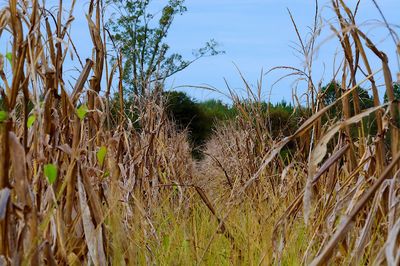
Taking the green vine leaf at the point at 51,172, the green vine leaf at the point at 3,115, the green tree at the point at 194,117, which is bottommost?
the green vine leaf at the point at 51,172

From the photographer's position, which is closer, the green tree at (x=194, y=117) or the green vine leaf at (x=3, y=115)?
the green vine leaf at (x=3, y=115)

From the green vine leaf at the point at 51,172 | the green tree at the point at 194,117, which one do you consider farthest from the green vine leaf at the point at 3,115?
the green tree at the point at 194,117

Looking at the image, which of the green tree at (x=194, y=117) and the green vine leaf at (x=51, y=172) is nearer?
the green vine leaf at (x=51, y=172)

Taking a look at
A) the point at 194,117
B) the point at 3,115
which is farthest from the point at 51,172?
the point at 194,117

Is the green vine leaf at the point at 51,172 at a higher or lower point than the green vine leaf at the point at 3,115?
lower

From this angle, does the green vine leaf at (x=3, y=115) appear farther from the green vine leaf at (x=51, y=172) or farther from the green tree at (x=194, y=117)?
the green tree at (x=194, y=117)

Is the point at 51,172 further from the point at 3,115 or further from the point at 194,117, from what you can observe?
the point at 194,117

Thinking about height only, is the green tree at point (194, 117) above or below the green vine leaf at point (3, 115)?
above

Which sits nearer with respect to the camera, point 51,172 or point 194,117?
point 51,172

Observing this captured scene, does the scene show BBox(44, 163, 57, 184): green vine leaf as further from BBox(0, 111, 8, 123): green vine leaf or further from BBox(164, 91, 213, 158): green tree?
BBox(164, 91, 213, 158): green tree

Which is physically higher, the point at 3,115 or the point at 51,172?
the point at 3,115

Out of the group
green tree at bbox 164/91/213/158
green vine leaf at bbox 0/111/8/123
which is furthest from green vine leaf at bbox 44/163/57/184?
green tree at bbox 164/91/213/158

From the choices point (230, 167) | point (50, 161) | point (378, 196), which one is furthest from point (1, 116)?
point (230, 167)

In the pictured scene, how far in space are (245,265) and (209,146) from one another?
8.12 meters
